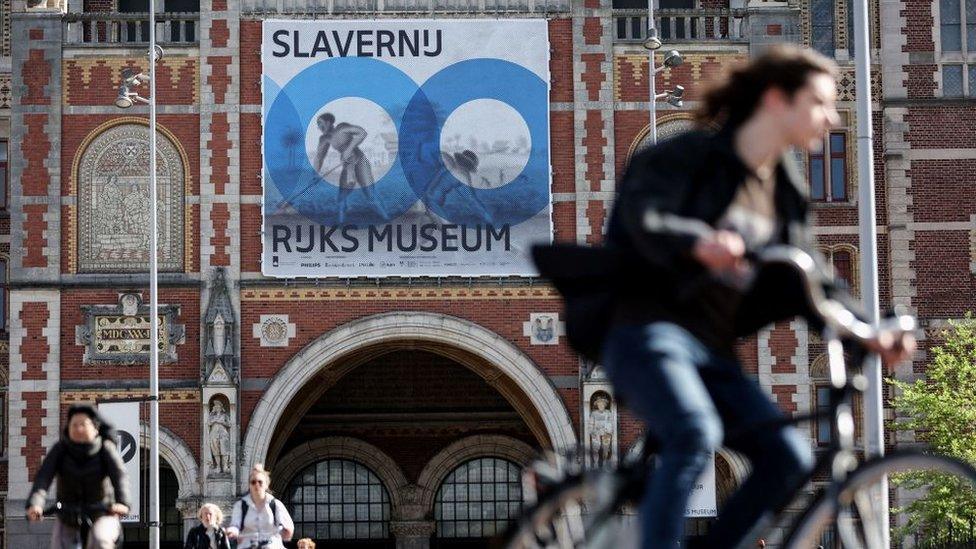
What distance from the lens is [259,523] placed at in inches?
535

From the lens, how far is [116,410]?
1207 inches

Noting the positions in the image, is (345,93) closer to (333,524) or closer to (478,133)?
(478,133)

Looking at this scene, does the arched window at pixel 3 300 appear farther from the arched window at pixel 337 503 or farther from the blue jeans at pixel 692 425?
the blue jeans at pixel 692 425

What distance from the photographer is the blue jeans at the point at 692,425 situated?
445 cm

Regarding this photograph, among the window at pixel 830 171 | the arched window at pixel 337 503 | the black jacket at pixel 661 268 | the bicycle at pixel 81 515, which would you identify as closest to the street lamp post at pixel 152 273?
the arched window at pixel 337 503

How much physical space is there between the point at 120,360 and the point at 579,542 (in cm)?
2745

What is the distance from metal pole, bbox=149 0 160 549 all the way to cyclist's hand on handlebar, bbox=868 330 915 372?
24518 millimetres

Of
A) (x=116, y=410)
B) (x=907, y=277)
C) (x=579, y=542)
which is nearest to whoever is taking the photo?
(x=579, y=542)

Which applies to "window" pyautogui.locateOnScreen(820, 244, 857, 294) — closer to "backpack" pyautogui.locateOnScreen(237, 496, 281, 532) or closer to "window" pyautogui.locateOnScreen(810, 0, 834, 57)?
"window" pyautogui.locateOnScreen(810, 0, 834, 57)

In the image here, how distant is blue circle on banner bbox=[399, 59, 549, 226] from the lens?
31.8m

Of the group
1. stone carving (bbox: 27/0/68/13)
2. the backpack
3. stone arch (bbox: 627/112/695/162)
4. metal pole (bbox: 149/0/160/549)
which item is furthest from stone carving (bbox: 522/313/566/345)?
the backpack

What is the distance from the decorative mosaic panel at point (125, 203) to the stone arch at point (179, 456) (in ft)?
9.50

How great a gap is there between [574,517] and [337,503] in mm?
31677

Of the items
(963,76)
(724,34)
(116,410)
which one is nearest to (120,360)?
(116,410)
